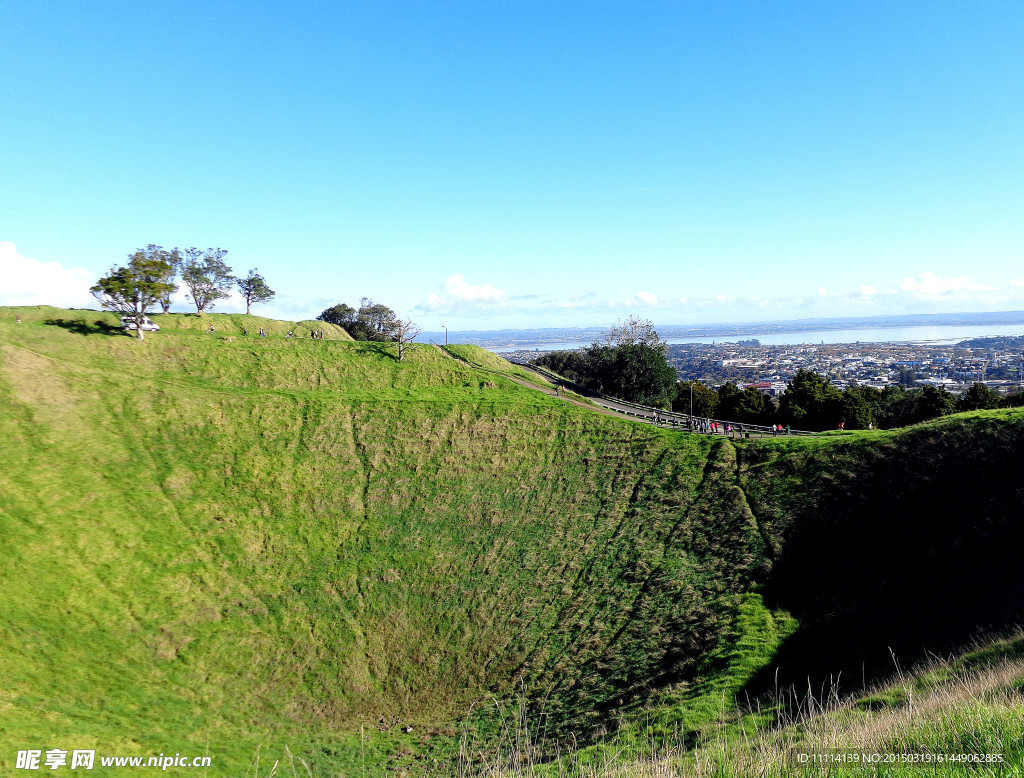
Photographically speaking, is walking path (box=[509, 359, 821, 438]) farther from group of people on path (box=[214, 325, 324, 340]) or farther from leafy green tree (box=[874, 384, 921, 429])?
group of people on path (box=[214, 325, 324, 340])

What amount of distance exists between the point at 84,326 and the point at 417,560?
4166 cm

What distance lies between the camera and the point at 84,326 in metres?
49.5

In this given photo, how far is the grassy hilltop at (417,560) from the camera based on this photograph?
2431 centimetres

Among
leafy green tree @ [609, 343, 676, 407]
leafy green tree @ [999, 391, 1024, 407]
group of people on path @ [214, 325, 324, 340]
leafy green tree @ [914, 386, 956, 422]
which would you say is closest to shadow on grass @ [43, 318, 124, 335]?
group of people on path @ [214, 325, 324, 340]

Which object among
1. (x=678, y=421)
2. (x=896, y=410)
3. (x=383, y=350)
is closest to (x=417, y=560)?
(x=678, y=421)

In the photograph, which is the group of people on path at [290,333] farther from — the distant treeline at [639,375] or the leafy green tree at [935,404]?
the leafy green tree at [935,404]

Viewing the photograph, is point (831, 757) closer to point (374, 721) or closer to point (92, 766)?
point (374, 721)

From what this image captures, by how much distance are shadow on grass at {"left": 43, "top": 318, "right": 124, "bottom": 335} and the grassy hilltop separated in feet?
5.84

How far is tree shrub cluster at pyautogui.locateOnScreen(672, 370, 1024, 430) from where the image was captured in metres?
53.0

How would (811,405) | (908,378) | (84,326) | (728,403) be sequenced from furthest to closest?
(908,378), (728,403), (811,405), (84,326)

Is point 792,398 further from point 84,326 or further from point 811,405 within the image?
point 84,326

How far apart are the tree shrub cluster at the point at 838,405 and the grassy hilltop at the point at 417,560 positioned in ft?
67.3

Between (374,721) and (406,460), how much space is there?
20.1 metres

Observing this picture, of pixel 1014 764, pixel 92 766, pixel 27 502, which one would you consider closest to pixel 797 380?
pixel 1014 764
